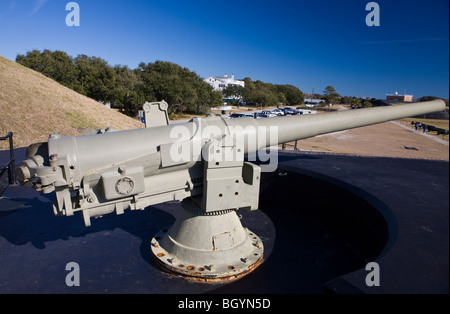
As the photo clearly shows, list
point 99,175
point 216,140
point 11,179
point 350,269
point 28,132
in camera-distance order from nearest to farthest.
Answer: point 99,175 < point 216,140 < point 350,269 < point 11,179 < point 28,132

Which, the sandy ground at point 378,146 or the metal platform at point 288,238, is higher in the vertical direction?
the metal platform at point 288,238

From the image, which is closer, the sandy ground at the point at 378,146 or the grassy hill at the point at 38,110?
the grassy hill at the point at 38,110

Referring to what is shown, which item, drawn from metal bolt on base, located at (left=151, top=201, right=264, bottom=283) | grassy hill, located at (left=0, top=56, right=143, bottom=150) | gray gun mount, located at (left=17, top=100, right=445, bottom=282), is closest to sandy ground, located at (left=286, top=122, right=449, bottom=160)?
grassy hill, located at (left=0, top=56, right=143, bottom=150)

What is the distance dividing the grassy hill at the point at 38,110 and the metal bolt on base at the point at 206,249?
49.9 ft

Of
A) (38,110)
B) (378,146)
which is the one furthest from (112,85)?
(378,146)

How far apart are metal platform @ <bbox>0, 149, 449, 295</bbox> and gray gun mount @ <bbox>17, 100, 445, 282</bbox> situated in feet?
1.38

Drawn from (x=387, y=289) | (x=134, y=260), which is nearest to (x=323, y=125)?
(x=387, y=289)

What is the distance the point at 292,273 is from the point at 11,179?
6.83 m

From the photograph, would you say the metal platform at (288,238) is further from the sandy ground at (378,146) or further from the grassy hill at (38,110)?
the sandy ground at (378,146)

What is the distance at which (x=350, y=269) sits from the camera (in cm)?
472

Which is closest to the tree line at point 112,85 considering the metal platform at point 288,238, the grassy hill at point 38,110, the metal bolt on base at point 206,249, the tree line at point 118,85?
the tree line at point 118,85

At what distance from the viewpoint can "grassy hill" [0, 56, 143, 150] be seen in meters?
20.2

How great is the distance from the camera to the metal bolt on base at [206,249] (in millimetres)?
4426

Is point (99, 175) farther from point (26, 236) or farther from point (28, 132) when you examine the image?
point (28, 132)
